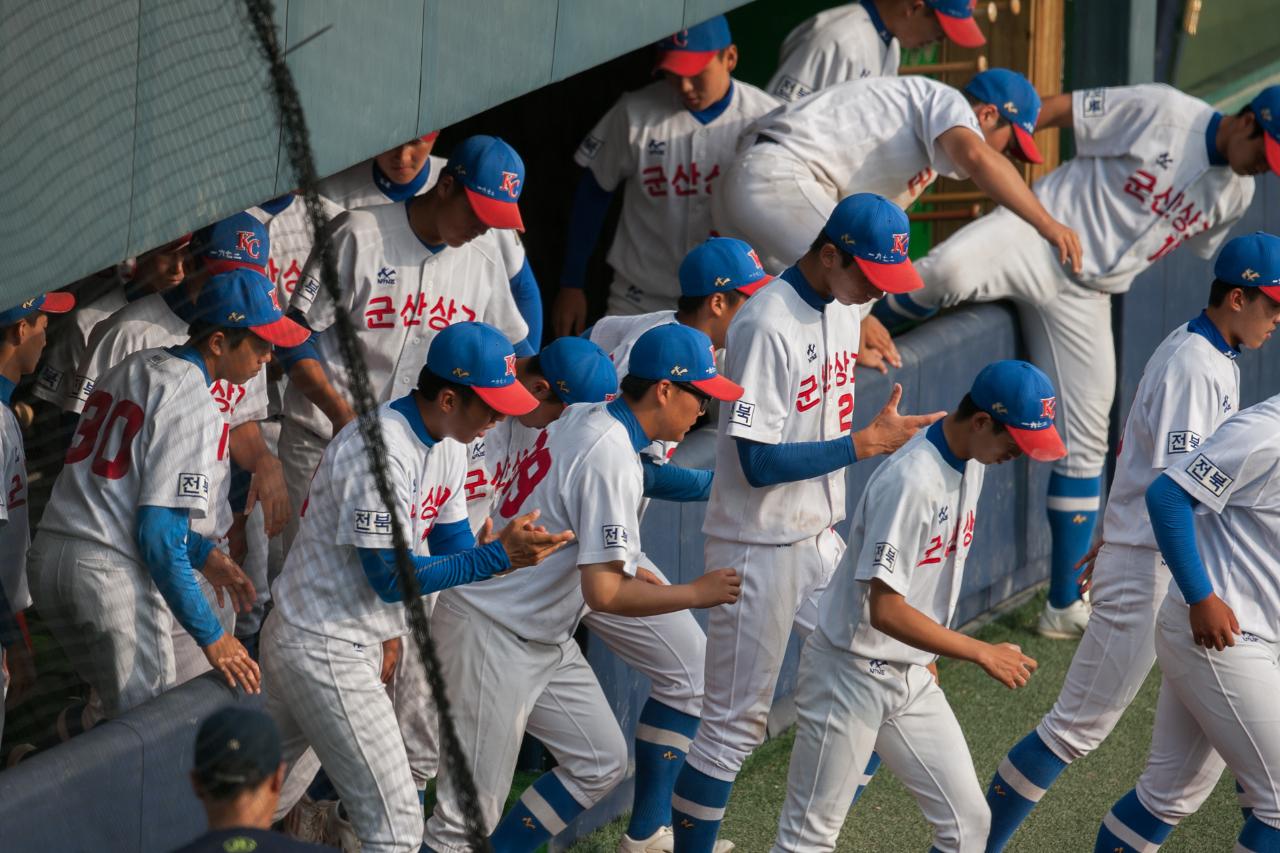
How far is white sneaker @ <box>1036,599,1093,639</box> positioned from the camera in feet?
21.4

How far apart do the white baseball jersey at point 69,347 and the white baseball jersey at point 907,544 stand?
176cm

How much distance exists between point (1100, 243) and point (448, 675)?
10.6ft

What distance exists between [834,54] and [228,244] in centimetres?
246

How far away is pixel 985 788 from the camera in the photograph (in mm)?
5223

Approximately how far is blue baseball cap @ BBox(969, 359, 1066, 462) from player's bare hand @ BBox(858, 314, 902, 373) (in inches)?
61.9

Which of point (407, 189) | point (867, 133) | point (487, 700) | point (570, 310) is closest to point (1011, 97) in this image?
point (867, 133)

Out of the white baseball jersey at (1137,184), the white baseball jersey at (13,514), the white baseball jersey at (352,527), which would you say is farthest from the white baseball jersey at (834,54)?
the white baseball jersey at (13,514)

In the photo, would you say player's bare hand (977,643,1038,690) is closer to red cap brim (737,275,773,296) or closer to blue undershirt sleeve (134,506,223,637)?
red cap brim (737,275,773,296)

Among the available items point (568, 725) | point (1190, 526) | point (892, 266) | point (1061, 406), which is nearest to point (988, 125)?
point (1061, 406)

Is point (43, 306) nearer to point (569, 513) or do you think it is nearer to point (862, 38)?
point (569, 513)

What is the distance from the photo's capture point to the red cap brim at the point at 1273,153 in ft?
19.4

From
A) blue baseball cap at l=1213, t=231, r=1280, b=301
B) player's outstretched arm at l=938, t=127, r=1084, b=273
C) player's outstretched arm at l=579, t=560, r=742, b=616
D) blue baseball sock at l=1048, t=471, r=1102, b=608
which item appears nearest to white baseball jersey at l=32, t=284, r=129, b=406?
player's outstretched arm at l=579, t=560, r=742, b=616

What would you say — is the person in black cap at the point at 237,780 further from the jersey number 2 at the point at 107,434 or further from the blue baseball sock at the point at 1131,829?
the blue baseball sock at the point at 1131,829

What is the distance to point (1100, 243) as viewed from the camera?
650cm
